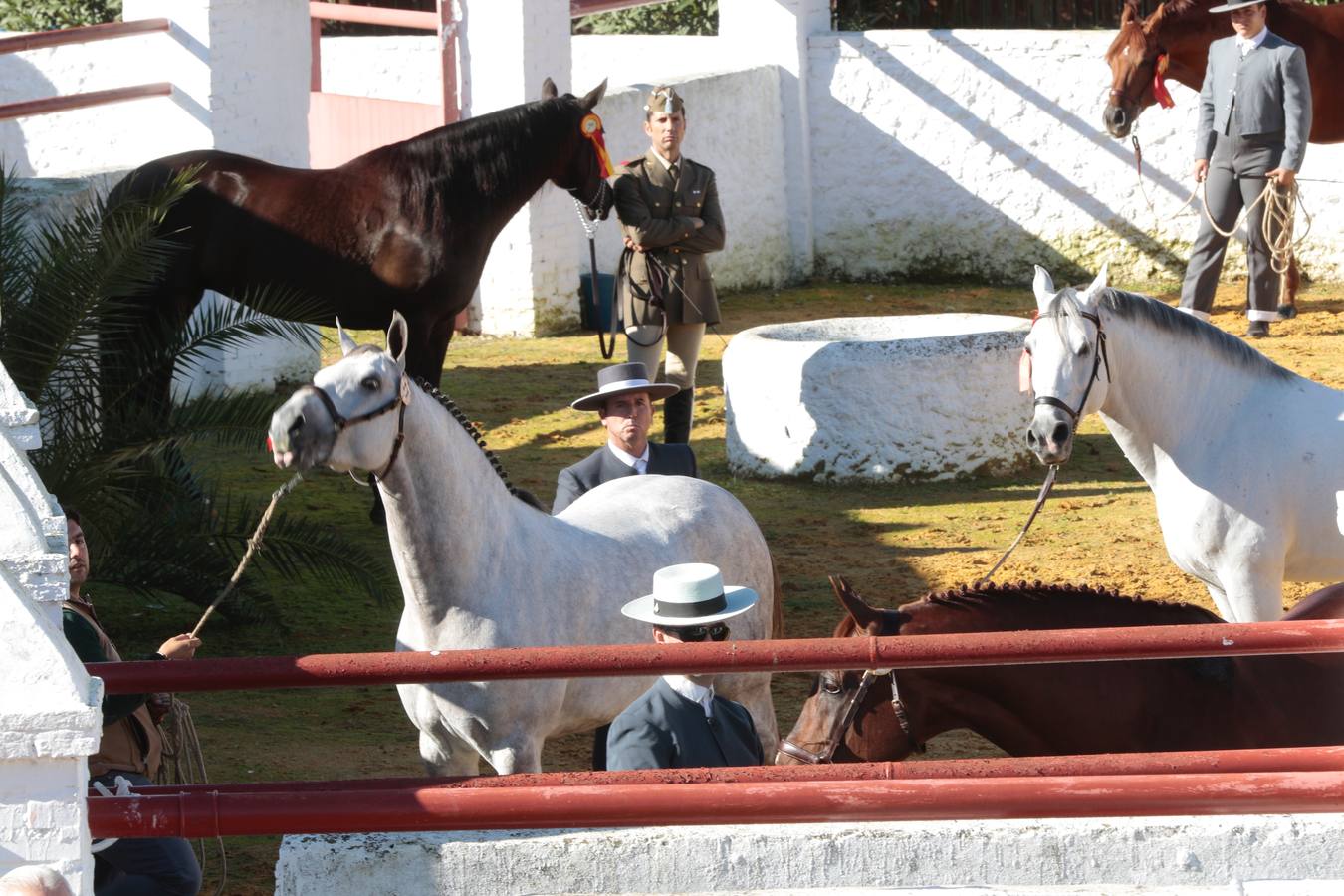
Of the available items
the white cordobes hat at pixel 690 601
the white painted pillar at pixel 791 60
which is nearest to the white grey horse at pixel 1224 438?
the white cordobes hat at pixel 690 601

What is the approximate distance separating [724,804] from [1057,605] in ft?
6.13

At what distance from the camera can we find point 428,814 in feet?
9.57

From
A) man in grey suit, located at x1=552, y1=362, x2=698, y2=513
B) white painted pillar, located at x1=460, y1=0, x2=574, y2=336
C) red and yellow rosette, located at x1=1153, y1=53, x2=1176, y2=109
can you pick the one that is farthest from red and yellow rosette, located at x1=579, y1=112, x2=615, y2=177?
red and yellow rosette, located at x1=1153, y1=53, x2=1176, y2=109

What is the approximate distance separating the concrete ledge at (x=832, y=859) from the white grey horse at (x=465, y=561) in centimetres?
129

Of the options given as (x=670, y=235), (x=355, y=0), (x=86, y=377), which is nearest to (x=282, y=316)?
(x=86, y=377)

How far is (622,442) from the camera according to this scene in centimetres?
609

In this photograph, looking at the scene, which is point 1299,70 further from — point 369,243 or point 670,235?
point 369,243

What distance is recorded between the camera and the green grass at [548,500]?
6.53m

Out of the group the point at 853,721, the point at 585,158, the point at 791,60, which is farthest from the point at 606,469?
the point at 791,60

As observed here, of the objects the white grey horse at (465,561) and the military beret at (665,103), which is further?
the military beret at (665,103)

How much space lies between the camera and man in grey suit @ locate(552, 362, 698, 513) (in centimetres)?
604

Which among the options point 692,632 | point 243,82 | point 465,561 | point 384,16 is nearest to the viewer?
point 692,632

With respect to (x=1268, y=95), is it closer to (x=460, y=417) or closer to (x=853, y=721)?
(x=460, y=417)

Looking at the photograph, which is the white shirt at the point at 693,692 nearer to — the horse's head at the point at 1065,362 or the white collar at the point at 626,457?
the horse's head at the point at 1065,362
